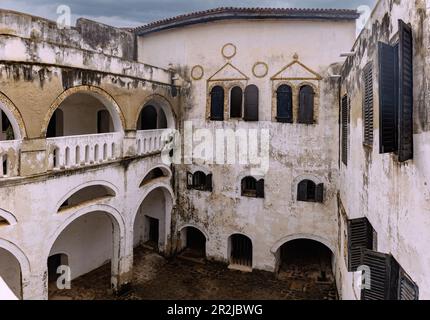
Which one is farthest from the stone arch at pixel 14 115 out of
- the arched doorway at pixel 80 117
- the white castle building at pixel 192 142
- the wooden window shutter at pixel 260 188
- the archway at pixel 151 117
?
the wooden window shutter at pixel 260 188

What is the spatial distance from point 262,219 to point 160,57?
358 inches

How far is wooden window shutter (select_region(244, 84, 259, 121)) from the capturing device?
15609mm

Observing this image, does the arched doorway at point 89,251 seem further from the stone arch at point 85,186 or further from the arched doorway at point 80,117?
the arched doorway at point 80,117

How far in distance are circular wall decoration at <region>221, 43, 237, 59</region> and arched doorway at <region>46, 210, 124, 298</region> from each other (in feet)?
27.1

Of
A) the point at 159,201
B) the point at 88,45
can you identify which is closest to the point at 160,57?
the point at 88,45

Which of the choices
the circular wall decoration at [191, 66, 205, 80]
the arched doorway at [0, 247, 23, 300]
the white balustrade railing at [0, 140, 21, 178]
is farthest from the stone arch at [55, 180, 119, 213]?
the circular wall decoration at [191, 66, 205, 80]

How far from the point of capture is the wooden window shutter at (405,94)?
171 inches

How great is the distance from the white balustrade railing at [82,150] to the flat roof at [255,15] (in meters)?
6.50

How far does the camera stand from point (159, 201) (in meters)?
18.0

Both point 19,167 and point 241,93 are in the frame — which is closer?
point 19,167

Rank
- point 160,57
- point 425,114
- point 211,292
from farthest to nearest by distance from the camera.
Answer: point 160,57 < point 211,292 < point 425,114

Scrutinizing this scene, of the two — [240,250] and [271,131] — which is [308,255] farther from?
[271,131]
